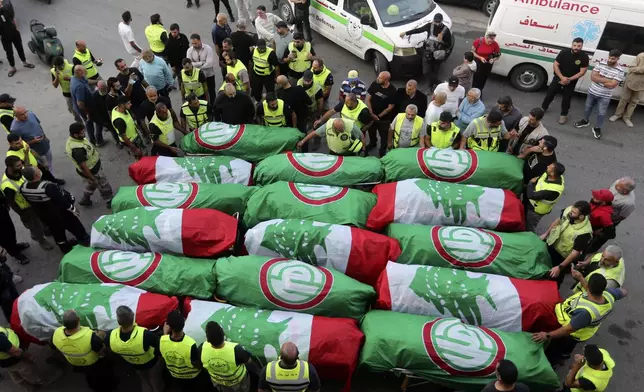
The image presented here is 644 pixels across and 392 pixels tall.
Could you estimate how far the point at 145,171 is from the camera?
7051mm

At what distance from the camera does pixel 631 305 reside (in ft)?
21.4

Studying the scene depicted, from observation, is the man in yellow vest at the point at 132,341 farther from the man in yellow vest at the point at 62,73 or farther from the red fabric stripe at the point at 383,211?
the man in yellow vest at the point at 62,73

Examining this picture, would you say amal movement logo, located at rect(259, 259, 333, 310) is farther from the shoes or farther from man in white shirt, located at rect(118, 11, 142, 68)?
the shoes

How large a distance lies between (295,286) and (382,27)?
6417 mm

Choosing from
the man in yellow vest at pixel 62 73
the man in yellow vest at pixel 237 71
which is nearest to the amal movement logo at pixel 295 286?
the man in yellow vest at pixel 237 71

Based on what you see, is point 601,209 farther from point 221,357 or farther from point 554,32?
point 554,32


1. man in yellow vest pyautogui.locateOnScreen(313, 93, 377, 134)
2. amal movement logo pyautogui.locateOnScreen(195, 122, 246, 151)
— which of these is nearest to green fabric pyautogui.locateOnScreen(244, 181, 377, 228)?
amal movement logo pyautogui.locateOnScreen(195, 122, 246, 151)

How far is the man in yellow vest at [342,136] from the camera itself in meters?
7.21

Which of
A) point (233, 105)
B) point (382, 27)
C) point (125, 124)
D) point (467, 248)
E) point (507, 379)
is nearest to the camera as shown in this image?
point (507, 379)

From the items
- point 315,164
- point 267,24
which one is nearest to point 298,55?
point 267,24

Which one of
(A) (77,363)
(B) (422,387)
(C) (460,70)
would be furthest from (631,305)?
(A) (77,363)

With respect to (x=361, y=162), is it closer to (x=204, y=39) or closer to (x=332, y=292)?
(x=332, y=292)

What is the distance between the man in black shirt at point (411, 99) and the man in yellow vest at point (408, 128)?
0.38 meters

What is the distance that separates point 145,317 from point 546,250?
4451 millimetres
